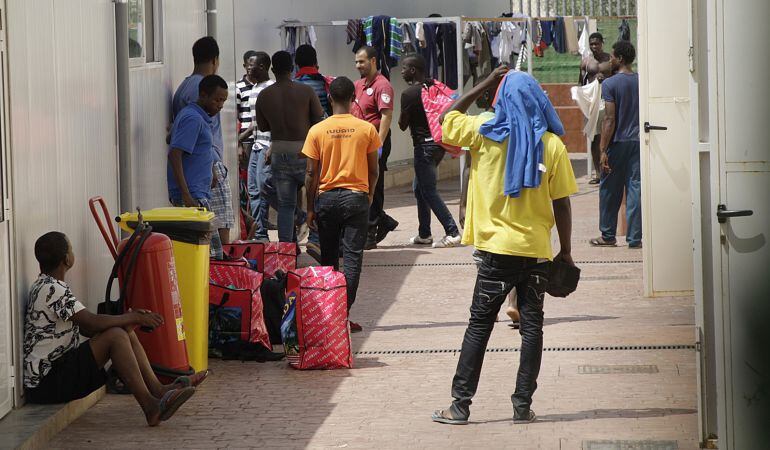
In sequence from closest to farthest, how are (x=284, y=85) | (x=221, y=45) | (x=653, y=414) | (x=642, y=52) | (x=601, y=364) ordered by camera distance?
(x=653, y=414)
(x=601, y=364)
(x=642, y=52)
(x=284, y=85)
(x=221, y=45)

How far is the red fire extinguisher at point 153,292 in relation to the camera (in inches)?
252

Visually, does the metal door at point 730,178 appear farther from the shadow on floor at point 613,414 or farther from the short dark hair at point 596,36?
the short dark hair at point 596,36

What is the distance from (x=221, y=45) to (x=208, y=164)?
364 cm

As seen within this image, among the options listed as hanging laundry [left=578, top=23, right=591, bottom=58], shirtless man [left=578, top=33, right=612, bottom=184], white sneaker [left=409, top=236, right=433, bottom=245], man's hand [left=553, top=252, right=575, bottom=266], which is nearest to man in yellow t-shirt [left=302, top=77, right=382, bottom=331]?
man's hand [left=553, top=252, right=575, bottom=266]

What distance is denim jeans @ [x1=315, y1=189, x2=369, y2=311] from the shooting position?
8164 mm

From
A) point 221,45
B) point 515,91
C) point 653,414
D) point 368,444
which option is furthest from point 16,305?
point 221,45

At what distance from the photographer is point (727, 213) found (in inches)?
188

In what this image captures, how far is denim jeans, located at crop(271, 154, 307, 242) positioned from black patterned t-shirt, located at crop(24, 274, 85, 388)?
15.6 ft

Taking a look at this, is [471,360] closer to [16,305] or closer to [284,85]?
[16,305]

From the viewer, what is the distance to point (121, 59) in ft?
25.2

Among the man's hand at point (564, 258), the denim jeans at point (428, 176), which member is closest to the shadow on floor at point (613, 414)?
the man's hand at point (564, 258)

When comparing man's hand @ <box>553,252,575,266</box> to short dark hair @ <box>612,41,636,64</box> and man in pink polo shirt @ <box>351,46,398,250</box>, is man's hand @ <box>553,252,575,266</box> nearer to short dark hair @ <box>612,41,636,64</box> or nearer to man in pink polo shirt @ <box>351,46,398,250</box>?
man in pink polo shirt @ <box>351,46,398,250</box>

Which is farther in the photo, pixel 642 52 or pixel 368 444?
pixel 642 52

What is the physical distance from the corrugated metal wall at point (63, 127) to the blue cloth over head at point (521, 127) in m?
2.23
